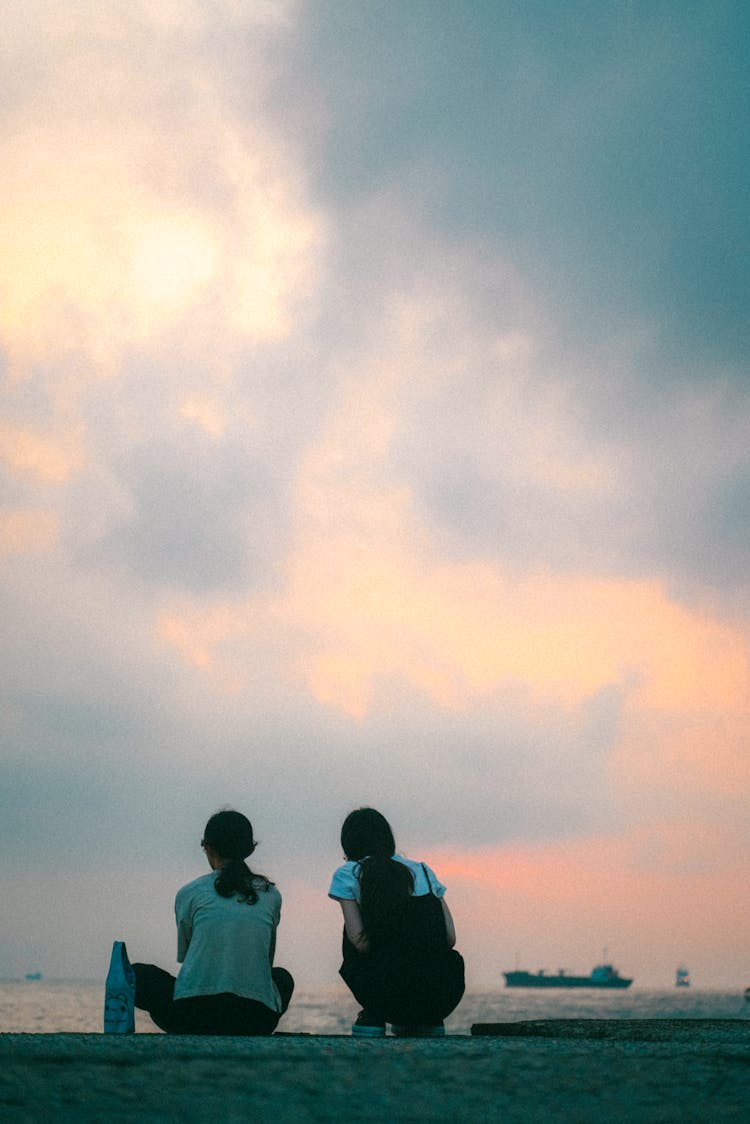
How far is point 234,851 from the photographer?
5.29 metres

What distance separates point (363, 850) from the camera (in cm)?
548

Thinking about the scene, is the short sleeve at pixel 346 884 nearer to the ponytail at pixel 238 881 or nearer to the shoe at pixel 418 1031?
the ponytail at pixel 238 881

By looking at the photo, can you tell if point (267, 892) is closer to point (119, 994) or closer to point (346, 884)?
point (346, 884)

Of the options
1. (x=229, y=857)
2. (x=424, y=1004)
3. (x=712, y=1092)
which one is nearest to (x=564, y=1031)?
(x=424, y=1004)

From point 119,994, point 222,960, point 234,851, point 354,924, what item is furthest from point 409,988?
point 119,994

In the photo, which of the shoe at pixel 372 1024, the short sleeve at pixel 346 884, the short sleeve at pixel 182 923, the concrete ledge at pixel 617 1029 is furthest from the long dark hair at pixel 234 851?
the concrete ledge at pixel 617 1029

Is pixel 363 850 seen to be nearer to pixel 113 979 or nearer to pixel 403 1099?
pixel 113 979

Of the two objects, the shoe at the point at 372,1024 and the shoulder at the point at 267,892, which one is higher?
the shoulder at the point at 267,892

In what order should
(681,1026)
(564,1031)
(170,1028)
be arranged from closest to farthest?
(564,1031) < (170,1028) < (681,1026)

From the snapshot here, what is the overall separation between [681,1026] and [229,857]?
2.36 metres

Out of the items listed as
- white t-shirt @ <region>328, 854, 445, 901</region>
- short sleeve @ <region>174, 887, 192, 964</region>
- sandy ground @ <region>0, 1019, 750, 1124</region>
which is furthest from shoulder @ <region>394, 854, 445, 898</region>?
sandy ground @ <region>0, 1019, 750, 1124</region>

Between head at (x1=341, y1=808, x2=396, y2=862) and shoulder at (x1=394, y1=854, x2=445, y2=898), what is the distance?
0.10 meters

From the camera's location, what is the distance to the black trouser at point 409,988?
5062 mm

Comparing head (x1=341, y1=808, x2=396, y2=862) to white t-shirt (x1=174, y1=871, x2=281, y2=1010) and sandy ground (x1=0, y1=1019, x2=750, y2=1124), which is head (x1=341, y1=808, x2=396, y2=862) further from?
Result: sandy ground (x1=0, y1=1019, x2=750, y2=1124)
